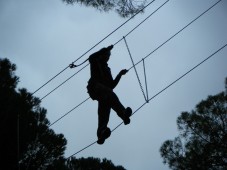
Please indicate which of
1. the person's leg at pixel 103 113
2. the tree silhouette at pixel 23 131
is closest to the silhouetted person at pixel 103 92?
the person's leg at pixel 103 113

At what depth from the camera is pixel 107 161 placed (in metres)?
32.7

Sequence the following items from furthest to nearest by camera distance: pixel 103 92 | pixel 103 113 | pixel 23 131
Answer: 1. pixel 23 131
2. pixel 103 113
3. pixel 103 92

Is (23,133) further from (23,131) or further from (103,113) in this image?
(103,113)

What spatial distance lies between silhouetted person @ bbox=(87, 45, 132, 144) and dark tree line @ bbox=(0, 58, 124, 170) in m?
9.77

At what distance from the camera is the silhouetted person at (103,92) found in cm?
416

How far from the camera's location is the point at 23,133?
14.9 m

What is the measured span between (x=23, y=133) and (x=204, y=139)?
9.43 m

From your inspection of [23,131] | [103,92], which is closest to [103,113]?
[103,92]

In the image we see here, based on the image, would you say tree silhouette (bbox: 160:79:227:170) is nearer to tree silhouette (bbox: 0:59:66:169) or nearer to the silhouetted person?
tree silhouette (bbox: 0:59:66:169)

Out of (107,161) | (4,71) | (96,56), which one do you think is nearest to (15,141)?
(4,71)

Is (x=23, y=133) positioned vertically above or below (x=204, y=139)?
above

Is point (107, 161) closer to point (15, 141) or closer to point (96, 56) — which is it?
point (15, 141)

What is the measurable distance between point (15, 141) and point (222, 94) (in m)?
10.9

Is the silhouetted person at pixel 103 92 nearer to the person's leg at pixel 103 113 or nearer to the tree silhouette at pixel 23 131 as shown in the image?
the person's leg at pixel 103 113
